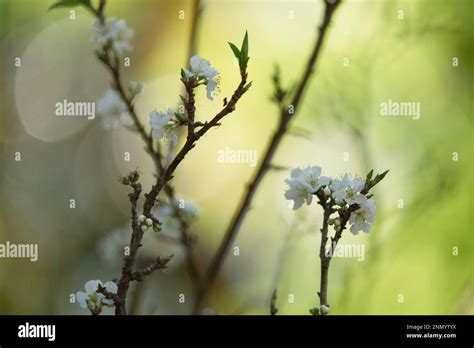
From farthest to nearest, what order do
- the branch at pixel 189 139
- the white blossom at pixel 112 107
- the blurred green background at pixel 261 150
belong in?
1. the blurred green background at pixel 261 150
2. the white blossom at pixel 112 107
3. the branch at pixel 189 139

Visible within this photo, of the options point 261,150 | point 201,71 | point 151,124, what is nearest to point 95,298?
point 151,124

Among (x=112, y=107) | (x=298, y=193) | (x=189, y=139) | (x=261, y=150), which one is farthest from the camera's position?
(x=261, y=150)

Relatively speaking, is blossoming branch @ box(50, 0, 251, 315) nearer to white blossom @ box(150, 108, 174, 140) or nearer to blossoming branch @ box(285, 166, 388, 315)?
white blossom @ box(150, 108, 174, 140)

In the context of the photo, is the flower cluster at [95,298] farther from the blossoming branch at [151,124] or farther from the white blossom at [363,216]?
the white blossom at [363,216]

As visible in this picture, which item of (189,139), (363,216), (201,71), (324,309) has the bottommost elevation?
(324,309)

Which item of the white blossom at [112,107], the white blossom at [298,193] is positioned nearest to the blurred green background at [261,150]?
the white blossom at [112,107]

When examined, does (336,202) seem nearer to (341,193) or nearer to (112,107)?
(341,193)

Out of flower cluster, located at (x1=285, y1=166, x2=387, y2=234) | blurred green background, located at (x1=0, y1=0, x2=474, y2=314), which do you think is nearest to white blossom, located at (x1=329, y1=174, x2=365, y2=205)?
flower cluster, located at (x1=285, y1=166, x2=387, y2=234)
